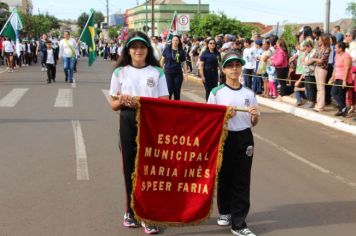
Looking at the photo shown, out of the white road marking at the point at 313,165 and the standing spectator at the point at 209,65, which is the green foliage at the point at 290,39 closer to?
the standing spectator at the point at 209,65

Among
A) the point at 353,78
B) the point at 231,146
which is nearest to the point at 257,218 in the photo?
the point at 231,146

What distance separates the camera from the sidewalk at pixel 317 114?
12.0m

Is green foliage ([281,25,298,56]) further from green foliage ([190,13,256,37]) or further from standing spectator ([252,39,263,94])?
green foliage ([190,13,256,37])

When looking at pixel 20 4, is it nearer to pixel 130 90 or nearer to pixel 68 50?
pixel 68 50

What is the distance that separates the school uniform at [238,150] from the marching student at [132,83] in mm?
583

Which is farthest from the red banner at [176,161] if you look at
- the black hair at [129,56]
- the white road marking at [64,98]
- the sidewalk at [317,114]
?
the white road marking at [64,98]

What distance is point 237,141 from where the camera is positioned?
516cm

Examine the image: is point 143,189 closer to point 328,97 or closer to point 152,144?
point 152,144

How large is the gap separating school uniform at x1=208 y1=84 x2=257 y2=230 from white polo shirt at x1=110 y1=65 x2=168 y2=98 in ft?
1.84

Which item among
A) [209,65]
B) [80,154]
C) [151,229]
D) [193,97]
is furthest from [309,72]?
[151,229]

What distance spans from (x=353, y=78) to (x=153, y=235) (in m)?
8.87

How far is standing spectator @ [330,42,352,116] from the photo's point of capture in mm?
12516

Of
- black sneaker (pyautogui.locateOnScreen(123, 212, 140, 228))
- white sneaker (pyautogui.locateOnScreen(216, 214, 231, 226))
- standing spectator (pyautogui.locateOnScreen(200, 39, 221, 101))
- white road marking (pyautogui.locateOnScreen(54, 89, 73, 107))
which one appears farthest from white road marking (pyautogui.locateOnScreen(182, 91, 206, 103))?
black sneaker (pyautogui.locateOnScreen(123, 212, 140, 228))

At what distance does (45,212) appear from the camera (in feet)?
19.3
